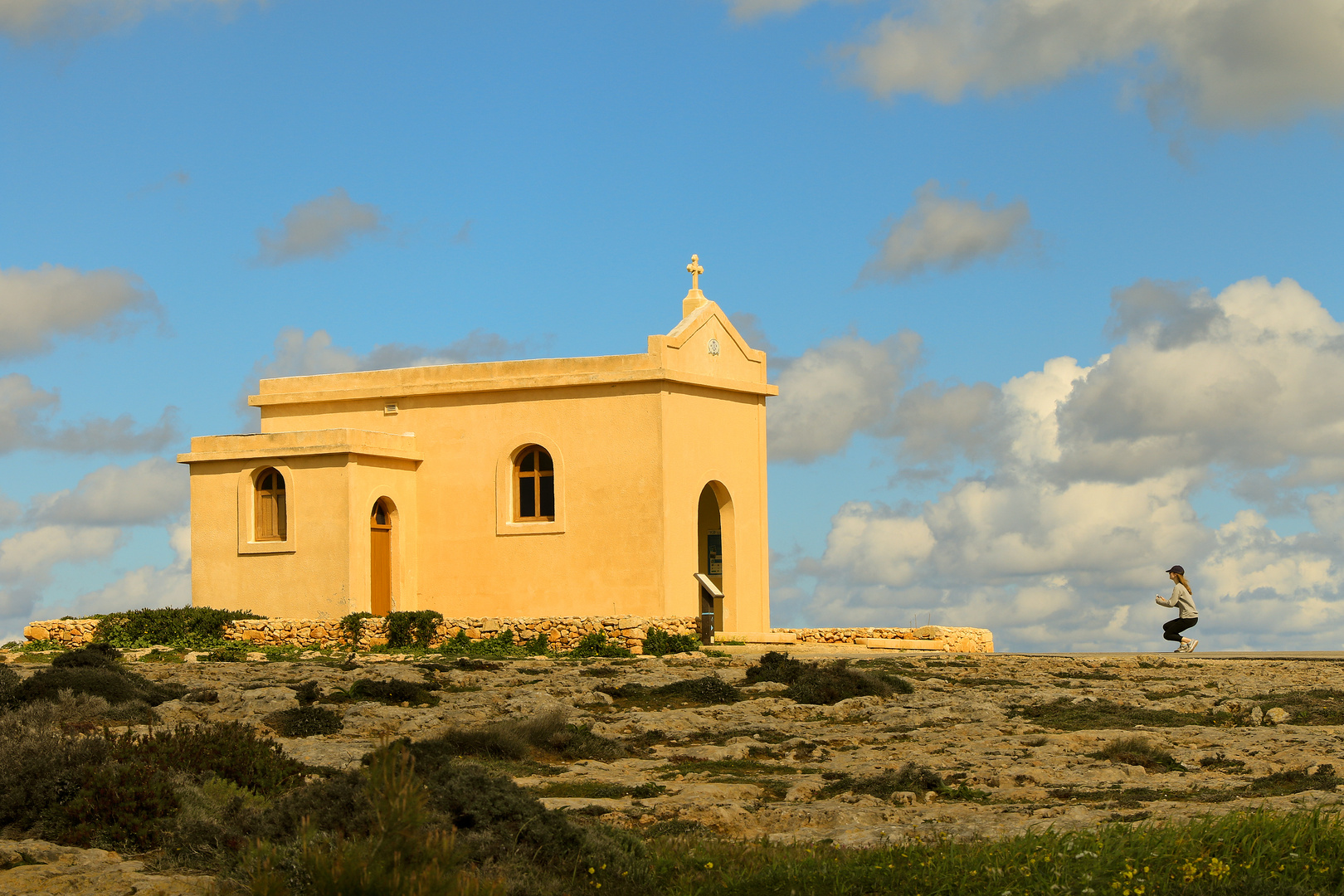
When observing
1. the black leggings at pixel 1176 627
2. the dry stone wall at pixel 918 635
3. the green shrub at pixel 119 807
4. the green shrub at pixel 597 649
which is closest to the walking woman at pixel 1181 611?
the black leggings at pixel 1176 627

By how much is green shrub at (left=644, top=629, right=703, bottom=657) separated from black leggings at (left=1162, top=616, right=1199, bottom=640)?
794 cm

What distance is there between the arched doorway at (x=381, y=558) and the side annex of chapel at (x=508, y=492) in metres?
0.04

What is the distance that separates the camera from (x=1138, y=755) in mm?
11523

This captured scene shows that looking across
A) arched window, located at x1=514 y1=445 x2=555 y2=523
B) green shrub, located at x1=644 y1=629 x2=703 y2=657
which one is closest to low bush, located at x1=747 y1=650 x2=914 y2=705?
green shrub, located at x1=644 y1=629 x2=703 y2=657

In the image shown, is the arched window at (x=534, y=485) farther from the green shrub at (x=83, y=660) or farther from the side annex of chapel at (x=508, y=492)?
the green shrub at (x=83, y=660)

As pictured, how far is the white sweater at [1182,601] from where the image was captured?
72.9 feet

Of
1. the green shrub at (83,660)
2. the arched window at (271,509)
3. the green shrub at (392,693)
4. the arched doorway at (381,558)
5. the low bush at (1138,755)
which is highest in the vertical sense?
the arched window at (271,509)

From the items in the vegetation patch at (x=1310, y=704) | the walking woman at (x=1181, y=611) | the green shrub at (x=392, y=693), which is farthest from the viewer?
the walking woman at (x=1181, y=611)

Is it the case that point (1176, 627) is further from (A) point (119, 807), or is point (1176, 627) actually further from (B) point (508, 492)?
(A) point (119, 807)

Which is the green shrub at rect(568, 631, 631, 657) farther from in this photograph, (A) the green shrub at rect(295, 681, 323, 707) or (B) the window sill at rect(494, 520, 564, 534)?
(A) the green shrub at rect(295, 681, 323, 707)

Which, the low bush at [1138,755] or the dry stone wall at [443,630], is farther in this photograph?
the dry stone wall at [443,630]

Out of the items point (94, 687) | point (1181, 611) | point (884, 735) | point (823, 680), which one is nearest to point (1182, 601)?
point (1181, 611)

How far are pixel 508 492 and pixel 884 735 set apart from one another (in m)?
14.3

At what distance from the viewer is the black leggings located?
22516 millimetres
